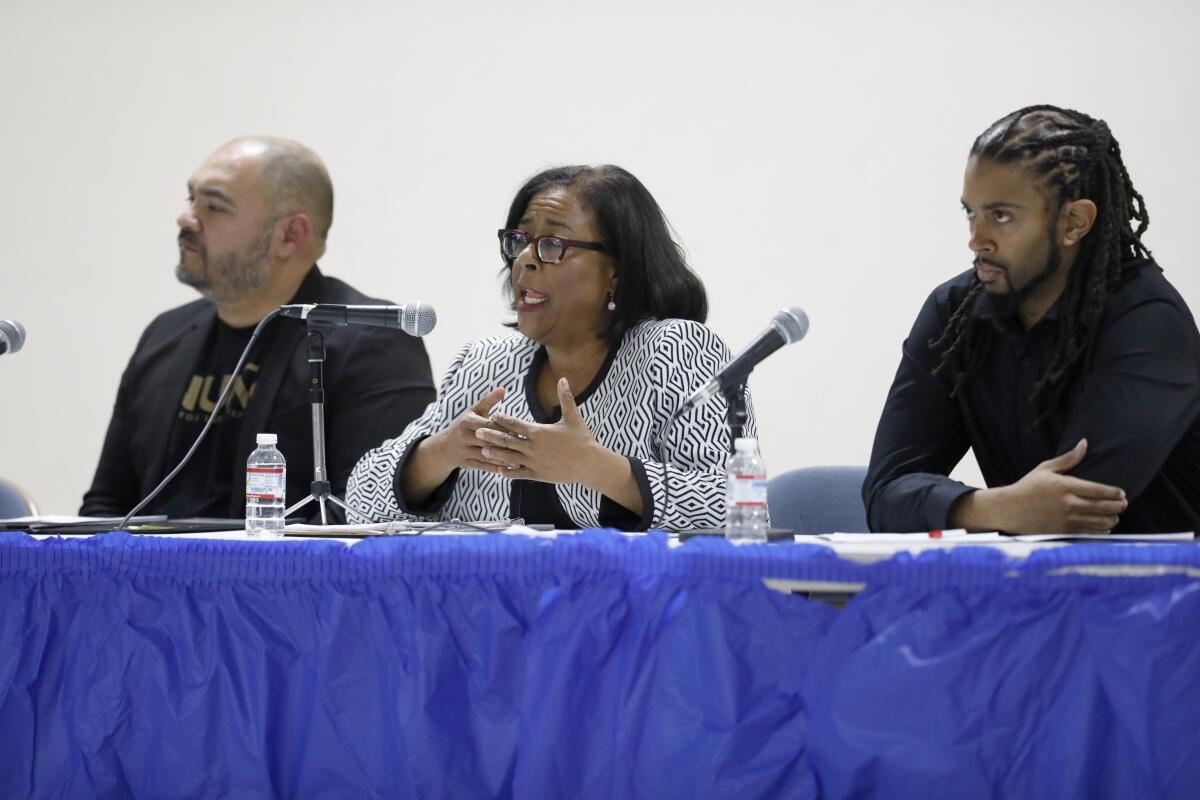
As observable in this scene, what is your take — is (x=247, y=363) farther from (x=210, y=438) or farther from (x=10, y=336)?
(x=10, y=336)

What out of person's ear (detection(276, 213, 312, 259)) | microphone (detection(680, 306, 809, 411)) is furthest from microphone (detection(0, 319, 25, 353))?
microphone (detection(680, 306, 809, 411))

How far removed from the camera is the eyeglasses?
8.54 ft

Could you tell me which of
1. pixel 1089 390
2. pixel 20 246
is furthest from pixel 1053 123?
pixel 20 246

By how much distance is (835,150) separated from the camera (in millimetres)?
3723

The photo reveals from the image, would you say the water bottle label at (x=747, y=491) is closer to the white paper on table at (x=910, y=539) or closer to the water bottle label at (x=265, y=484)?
the white paper on table at (x=910, y=539)

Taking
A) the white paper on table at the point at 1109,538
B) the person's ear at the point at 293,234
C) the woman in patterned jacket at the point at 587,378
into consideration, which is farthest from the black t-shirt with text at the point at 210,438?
the white paper on table at the point at 1109,538

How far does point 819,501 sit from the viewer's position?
2826mm

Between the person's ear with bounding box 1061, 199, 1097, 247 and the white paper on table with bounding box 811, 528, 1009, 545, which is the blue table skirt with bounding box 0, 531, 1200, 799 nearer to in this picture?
the white paper on table with bounding box 811, 528, 1009, 545

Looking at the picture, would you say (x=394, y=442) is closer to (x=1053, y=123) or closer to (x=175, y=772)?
(x=175, y=772)

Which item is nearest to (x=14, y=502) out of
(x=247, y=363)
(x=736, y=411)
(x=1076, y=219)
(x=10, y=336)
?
(x=247, y=363)

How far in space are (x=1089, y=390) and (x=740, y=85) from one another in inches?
74.5

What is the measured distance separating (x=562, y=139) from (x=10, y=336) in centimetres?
199

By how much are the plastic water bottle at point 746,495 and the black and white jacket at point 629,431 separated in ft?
1.66

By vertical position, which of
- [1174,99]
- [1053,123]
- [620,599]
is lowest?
[620,599]
